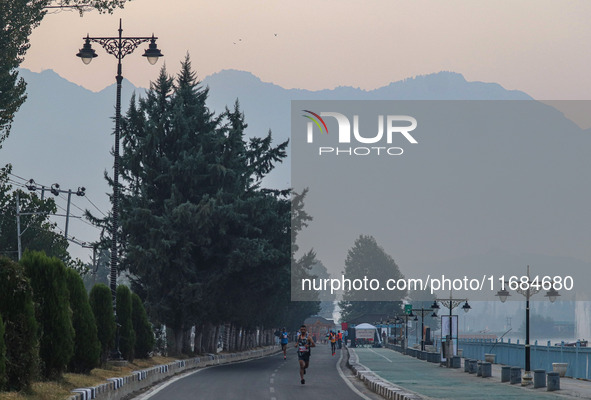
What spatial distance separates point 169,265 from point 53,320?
3030 centimetres

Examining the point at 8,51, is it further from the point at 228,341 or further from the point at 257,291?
the point at 228,341

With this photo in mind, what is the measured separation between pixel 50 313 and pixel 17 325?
375 cm

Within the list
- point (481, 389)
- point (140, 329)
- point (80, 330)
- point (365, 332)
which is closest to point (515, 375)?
point (481, 389)

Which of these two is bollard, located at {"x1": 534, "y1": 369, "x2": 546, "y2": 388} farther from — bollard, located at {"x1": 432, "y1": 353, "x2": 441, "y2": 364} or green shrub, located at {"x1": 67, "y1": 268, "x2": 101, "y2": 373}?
bollard, located at {"x1": 432, "y1": 353, "x2": 441, "y2": 364}

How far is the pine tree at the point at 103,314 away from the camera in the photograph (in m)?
31.5

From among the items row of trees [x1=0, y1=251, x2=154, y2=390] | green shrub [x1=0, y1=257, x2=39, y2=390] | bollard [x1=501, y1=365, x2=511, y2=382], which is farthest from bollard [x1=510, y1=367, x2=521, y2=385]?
green shrub [x1=0, y1=257, x2=39, y2=390]

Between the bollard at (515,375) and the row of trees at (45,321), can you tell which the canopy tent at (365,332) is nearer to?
the bollard at (515,375)

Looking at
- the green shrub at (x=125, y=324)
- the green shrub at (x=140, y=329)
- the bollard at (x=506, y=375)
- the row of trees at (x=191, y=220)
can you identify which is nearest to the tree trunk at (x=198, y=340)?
the row of trees at (x=191, y=220)

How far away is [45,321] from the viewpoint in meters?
22.7

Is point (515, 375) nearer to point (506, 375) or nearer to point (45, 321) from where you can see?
point (506, 375)

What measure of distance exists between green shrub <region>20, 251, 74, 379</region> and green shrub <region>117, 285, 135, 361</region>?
494 inches

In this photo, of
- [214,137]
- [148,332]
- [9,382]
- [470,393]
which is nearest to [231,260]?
[214,137]

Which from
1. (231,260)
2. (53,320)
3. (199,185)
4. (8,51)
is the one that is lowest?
(53,320)

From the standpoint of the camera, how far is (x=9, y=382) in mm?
18453
